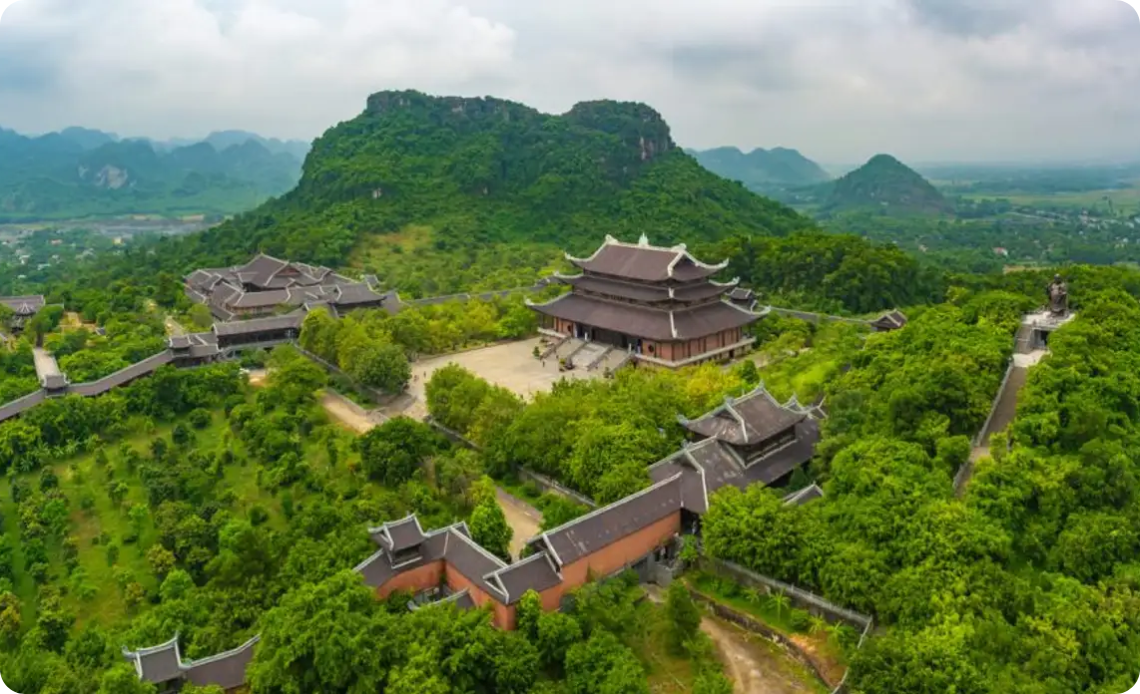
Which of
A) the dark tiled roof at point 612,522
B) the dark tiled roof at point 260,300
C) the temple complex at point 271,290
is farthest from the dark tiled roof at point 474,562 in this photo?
the dark tiled roof at point 260,300

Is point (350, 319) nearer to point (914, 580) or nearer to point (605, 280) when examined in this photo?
point (605, 280)

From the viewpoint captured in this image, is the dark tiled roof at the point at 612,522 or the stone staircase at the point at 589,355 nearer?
the dark tiled roof at the point at 612,522

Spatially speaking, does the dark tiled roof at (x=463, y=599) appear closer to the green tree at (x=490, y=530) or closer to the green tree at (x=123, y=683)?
the green tree at (x=490, y=530)

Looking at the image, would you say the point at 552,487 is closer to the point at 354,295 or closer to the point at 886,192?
the point at 354,295

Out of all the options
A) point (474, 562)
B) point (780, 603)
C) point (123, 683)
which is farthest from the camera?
point (474, 562)

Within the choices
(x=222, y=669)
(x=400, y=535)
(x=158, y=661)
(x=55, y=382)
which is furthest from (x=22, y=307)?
(x=222, y=669)

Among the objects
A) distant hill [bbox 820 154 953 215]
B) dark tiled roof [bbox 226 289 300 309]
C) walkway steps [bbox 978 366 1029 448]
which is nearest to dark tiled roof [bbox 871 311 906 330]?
walkway steps [bbox 978 366 1029 448]
